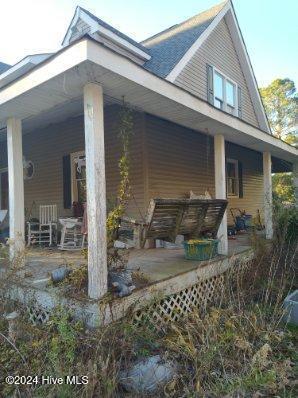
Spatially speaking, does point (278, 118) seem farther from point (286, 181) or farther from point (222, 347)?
point (222, 347)

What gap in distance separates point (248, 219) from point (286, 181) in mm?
11159

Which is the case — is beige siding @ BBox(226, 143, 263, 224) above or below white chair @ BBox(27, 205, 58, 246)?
above

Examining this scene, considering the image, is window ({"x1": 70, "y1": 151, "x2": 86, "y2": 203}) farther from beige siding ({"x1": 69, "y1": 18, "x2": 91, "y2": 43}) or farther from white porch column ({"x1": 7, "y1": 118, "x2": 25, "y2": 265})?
white porch column ({"x1": 7, "y1": 118, "x2": 25, "y2": 265})

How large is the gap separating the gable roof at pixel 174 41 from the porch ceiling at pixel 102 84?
3.72 metres

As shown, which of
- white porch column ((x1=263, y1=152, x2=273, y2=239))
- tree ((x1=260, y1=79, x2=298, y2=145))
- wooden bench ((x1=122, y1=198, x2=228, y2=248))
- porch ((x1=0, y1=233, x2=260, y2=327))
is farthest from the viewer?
tree ((x1=260, y1=79, x2=298, y2=145))

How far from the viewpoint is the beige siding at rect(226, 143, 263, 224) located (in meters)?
10.9

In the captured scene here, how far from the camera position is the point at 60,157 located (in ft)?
27.9

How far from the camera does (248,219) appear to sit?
34.9ft

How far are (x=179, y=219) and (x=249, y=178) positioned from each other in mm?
8307

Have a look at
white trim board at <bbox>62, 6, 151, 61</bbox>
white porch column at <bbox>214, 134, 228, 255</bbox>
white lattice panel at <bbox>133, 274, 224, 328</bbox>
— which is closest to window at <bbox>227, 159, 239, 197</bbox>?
white trim board at <bbox>62, 6, 151, 61</bbox>

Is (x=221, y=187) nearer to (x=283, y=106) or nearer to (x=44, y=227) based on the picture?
(x=44, y=227)

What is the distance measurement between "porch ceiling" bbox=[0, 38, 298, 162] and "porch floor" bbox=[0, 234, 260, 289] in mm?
1931

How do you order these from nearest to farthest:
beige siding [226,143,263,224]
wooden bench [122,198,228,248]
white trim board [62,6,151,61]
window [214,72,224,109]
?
wooden bench [122,198,228,248] < white trim board [62,6,151,61] < window [214,72,224,109] < beige siding [226,143,263,224]

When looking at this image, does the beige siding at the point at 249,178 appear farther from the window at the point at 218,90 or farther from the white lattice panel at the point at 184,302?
the white lattice panel at the point at 184,302
